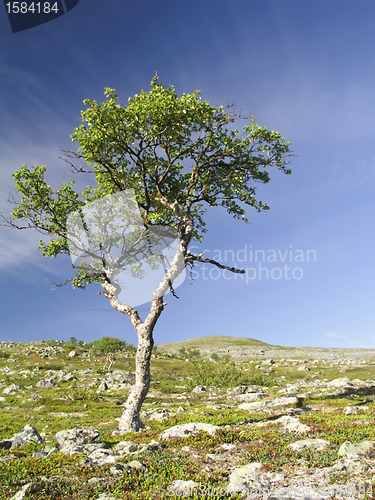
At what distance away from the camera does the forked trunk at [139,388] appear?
15.0m

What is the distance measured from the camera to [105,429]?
15.9 m

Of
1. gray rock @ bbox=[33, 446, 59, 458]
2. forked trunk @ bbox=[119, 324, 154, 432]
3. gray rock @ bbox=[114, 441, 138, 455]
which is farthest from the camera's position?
forked trunk @ bbox=[119, 324, 154, 432]

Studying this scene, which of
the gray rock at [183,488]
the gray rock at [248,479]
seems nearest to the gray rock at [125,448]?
the gray rock at [183,488]

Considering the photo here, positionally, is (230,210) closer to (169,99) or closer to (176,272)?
(176,272)

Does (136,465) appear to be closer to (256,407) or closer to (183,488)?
(183,488)

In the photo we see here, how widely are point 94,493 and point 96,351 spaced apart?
268 feet

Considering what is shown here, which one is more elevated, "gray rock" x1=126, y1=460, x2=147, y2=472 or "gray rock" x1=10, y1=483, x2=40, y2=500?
"gray rock" x1=10, y1=483, x2=40, y2=500

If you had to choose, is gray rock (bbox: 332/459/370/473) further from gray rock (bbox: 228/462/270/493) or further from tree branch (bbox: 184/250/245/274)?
tree branch (bbox: 184/250/245/274)

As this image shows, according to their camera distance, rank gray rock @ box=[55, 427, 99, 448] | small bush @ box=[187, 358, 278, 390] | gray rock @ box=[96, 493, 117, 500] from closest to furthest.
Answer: gray rock @ box=[96, 493, 117, 500] < gray rock @ box=[55, 427, 99, 448] < small bush @ box=[187, 358, 278, 390]

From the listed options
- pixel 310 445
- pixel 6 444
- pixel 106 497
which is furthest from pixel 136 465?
pixel 6 444

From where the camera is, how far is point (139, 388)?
15.7 meters

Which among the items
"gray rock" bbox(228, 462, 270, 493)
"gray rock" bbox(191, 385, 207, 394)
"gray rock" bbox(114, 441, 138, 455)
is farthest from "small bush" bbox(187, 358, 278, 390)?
"gray rock" bbox(228, 462, 270, 493)

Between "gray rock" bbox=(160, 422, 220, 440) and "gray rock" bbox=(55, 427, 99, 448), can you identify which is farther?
"gray rock" bbox=(160, 422, 220, 440)

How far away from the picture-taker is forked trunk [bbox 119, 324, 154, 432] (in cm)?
1505
